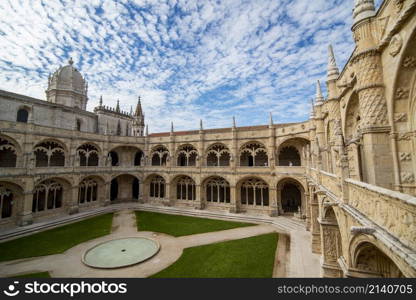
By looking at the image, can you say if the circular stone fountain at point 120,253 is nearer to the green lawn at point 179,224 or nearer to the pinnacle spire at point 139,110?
the green lawn at point 179,224

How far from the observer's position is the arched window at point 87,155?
27297mm

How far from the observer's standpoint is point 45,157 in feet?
80.7

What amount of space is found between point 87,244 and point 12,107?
19.4 meters

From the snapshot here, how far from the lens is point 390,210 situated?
383 cm

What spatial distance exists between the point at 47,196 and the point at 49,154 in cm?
511

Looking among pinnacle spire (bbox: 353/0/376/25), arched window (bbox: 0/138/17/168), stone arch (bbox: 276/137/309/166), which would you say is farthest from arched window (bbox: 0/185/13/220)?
pinnacle spire (bbox: 353/0/376/25)

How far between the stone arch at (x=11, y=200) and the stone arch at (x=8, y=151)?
292 cm

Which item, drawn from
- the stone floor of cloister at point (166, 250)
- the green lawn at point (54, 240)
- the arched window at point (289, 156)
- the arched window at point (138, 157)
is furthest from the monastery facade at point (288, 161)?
the green lawn at point (54, 240)

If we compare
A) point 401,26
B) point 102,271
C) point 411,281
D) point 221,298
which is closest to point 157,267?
point 102,271

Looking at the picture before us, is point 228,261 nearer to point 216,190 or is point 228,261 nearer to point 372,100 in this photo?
point 372,100

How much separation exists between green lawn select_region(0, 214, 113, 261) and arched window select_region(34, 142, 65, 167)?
27.8ft

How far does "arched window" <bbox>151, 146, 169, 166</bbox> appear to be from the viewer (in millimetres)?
31802

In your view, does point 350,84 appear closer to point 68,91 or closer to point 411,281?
point 411,281

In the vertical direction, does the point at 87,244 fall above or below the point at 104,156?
below
